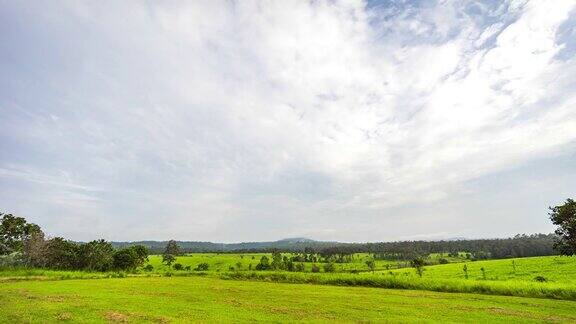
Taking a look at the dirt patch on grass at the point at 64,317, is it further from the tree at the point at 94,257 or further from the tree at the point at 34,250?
the tree at the point at 94,257

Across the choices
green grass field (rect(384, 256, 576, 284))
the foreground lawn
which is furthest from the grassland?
the foreground lawn

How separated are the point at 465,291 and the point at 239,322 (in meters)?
41.1

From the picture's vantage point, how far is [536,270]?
99.8 meters

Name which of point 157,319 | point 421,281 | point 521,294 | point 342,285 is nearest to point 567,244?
point 521,294

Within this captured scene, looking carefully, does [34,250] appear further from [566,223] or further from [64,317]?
[566,223]

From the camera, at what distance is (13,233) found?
11094cm

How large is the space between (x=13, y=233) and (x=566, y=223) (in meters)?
135

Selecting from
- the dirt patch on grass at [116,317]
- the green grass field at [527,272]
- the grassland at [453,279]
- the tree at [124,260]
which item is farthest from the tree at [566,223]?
the tree at [124,260]

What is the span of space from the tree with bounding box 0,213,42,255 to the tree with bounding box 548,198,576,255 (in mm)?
131182

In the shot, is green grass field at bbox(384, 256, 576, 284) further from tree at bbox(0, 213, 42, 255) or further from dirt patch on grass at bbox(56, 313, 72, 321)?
tree at bbox(0, 213, 42, 255)

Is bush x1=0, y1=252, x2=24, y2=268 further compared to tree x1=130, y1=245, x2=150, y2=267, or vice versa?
tree x1=130, y1=245, x2=150, y2=267

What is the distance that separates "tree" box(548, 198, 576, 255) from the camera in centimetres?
5156

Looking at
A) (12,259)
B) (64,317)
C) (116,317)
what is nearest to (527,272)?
(116,317)

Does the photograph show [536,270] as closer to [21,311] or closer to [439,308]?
[439,308]
